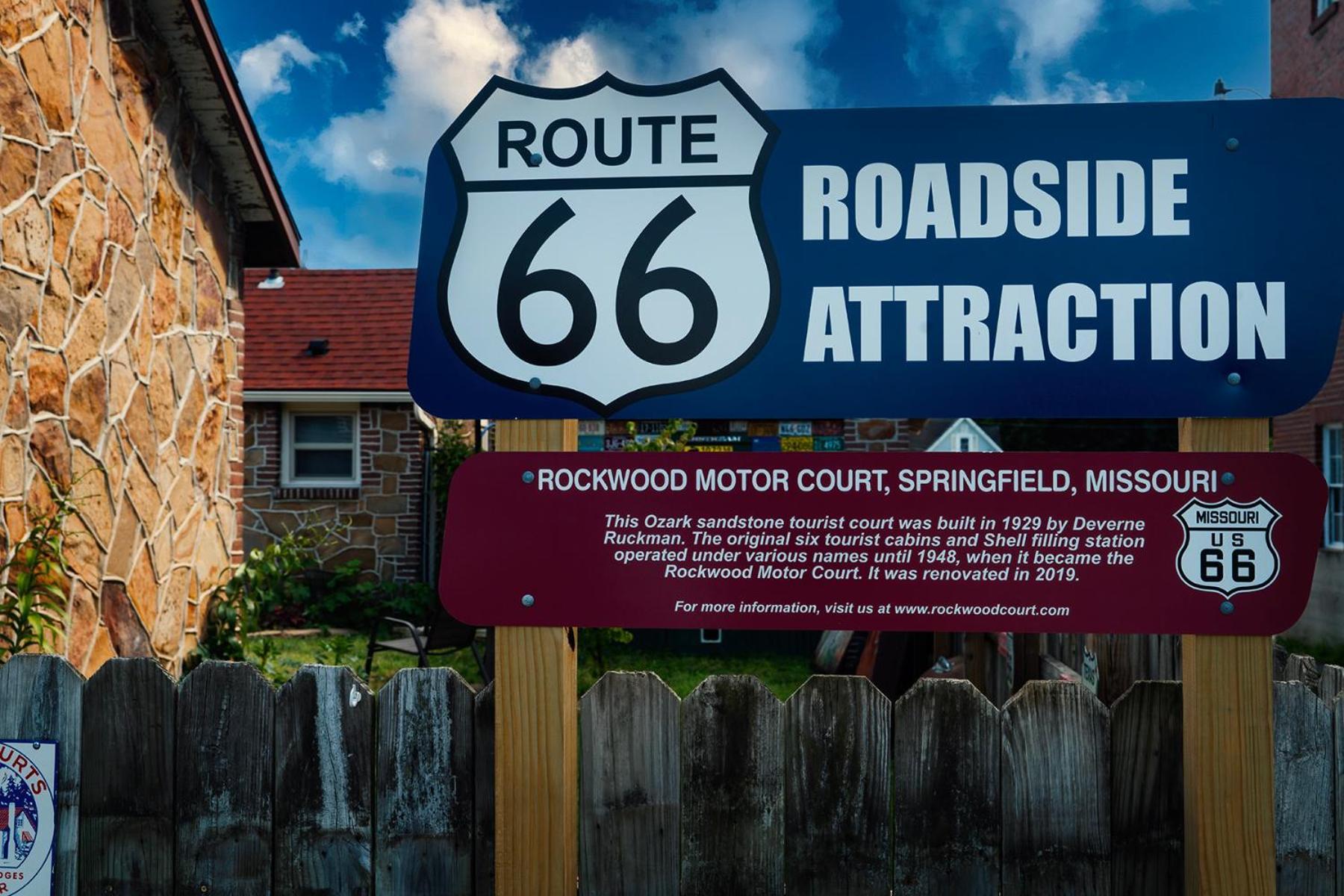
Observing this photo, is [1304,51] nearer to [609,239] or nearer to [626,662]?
[626,662]

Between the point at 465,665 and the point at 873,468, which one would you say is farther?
the point at 465,665

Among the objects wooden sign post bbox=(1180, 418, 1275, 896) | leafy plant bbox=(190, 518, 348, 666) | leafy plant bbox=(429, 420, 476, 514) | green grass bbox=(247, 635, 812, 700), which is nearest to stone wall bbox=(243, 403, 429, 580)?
leafy plant bbox=(429, 420, 476, 514)

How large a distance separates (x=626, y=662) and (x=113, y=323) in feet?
20.5

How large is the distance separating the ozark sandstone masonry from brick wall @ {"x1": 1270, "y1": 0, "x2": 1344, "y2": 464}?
11.5 m

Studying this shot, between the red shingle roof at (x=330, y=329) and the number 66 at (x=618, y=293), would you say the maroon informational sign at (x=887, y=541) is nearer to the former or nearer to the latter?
the number 66 at (x=618, y=293)

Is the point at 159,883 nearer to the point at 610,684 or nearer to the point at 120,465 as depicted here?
the point at 610,684

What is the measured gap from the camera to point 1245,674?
2309 millimetres

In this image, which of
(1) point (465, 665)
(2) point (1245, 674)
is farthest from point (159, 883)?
(1) point (465, 665)

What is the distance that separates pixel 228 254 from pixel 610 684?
19.5ft

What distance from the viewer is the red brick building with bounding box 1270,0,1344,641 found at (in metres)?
11.5

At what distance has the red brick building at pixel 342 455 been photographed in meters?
13.9

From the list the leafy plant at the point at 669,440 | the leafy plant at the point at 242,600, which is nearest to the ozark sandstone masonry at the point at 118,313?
the leafy plant at the point at 242,600

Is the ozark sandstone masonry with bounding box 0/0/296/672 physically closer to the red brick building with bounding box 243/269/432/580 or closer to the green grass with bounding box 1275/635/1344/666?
the red brick building with bounding box 243/269/432/580

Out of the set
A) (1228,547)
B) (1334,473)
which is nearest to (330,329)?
(1334,473)
